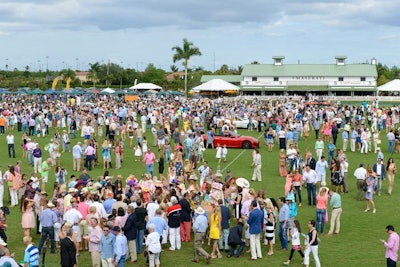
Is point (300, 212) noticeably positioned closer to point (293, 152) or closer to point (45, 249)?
point (293, 152)

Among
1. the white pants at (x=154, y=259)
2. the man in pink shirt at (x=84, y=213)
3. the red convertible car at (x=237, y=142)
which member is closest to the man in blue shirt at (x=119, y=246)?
the white pants at (x=154, y=259)

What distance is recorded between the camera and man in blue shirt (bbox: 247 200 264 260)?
1277cm

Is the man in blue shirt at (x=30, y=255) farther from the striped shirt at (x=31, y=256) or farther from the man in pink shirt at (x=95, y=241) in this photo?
the man in pink shirt at (x=95, y=241)

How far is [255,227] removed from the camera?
12758 millimetres

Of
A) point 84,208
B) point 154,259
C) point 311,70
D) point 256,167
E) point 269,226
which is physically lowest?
point 154,259

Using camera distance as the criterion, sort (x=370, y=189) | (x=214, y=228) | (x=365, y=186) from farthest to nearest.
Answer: (x=365, y=186) → (x=370, y=189) → (x=214, y=228)

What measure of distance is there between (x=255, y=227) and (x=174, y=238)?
2085mm

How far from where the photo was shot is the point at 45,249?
1278cm

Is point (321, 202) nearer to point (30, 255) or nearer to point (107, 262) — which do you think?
point (107, 262)

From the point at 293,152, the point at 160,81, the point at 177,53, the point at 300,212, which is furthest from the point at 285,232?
the point at 160,81

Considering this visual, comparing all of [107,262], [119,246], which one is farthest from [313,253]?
[107,262]

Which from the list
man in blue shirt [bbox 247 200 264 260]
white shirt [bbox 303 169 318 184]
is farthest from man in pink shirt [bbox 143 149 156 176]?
man in blue shirt [bbox 247 200 264 260]

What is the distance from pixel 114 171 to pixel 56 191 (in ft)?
27.1

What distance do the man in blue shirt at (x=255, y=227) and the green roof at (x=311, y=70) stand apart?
240 ft
